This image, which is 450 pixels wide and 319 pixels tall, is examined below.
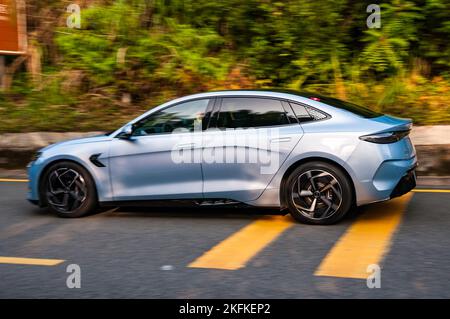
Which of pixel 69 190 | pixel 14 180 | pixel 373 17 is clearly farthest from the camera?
pixel 373 17

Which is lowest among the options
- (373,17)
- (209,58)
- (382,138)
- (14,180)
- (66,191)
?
(14,180)

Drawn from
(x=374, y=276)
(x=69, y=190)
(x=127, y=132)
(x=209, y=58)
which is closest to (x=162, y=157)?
(x=127, y=132)

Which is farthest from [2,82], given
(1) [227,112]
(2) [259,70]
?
(1) [227,112]

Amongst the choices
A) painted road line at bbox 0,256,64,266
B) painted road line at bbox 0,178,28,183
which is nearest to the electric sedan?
painted road line at bbox 0,256,64,266

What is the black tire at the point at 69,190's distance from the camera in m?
7.64

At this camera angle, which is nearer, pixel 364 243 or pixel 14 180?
pixel 364 243

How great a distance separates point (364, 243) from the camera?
625 cm

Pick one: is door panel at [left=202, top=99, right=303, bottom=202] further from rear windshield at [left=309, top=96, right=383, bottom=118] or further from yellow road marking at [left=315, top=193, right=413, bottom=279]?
yellow road marking at [left=315, top=193, right=413, bottom=279]

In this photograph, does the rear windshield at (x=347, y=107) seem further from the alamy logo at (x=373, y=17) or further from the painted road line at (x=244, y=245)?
the alamy logo at (x=373, y=17)

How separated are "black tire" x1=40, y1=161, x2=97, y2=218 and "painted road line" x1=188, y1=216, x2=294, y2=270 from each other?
1883 millimetres

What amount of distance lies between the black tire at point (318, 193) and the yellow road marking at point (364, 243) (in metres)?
0.27

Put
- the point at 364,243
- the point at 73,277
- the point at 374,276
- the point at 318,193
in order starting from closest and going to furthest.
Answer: the point at 374,276 < the point at 73,277 < the point at 364,243 < the point at 318,193

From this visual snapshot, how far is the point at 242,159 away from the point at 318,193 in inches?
33.8

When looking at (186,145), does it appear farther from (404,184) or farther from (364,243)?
(404,184)
